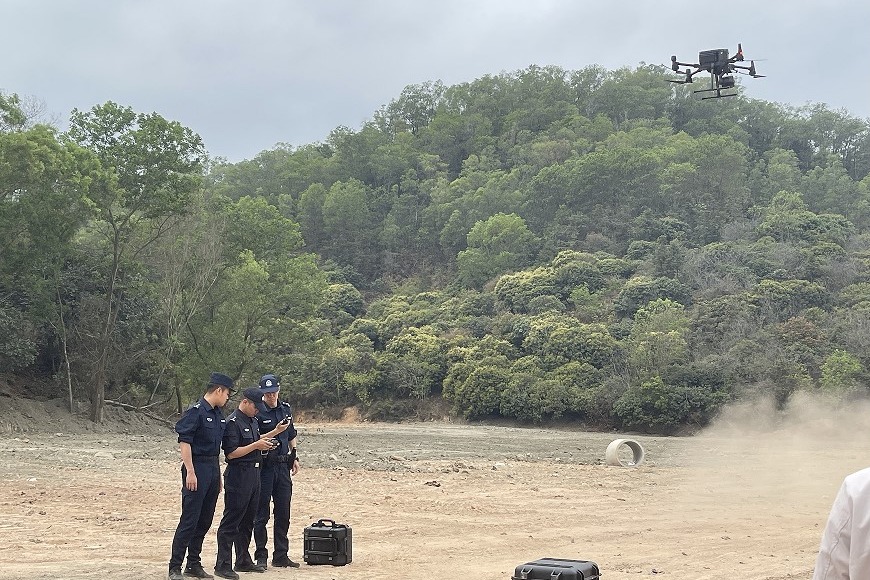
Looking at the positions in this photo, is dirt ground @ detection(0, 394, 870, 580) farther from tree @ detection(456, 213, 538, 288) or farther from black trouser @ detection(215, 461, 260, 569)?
tree @ detection(456, 213, 538, 288)

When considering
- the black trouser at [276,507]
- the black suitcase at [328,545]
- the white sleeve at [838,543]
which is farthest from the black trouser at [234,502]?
the white sleeve at [838,543]

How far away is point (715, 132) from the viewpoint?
343 ft

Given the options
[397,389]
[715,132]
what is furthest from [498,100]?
[397,389]

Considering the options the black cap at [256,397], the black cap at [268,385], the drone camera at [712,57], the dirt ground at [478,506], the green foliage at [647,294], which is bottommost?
the dirt ground at [478,506]

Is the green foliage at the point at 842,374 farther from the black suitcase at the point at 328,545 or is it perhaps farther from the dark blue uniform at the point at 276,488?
the dark blue uniform at the point at 276,488

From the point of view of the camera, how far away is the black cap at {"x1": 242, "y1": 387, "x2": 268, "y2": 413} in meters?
9.80

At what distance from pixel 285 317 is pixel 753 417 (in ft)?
65.4

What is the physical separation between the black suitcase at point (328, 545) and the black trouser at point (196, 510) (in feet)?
4.40

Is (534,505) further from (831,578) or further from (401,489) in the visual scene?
(831,578)

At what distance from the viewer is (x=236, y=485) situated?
9.34 meters

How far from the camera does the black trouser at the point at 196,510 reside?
28.8ft

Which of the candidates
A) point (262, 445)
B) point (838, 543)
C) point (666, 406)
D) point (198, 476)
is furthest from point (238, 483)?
point (666, 406)

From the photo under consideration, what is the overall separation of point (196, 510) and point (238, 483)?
25.5 inches

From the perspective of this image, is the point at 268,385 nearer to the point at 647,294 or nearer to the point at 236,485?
the point at 236,485
